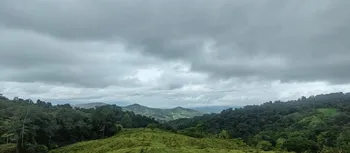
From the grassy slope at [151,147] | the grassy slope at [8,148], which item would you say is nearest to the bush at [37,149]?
the grassy slope at [151,147]

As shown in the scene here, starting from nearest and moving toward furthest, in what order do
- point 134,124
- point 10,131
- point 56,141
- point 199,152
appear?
1. point 199,152
2. point 10,131
3. point 56,141
4. point 134,124

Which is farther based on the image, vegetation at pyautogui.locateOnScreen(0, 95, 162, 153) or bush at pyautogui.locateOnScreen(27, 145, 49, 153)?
vegetation at pyautogui.locateOnScreen(0, 95, 162, 153)

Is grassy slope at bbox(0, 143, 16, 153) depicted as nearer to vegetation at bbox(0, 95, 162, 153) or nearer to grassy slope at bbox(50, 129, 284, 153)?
vegetation at bbox(0, 95, 162, 153)

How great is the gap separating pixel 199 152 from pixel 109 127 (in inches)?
2617

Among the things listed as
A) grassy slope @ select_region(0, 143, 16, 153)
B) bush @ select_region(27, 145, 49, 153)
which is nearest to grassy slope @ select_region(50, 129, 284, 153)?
bush @ select_region(27, 145, 49, 153)

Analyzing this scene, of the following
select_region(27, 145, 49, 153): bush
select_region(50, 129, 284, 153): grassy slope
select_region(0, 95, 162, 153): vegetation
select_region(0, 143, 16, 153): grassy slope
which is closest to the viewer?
select_region(50, 129, 284, 153): grassy slope

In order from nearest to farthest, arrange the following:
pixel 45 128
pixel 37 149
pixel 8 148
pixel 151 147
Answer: pixel 151 147 → pixel 8 148 → pixel 37 149 → pixel 45 128

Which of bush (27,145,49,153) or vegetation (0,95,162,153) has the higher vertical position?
vegetation (0,95,162,153)

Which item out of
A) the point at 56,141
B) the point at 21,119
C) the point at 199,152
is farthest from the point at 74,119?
the point at 199,152

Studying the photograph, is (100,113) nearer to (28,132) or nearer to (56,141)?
(56,141)

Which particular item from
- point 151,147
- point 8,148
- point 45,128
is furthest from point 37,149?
point 151,147

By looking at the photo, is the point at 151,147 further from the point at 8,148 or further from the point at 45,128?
the point at 45,128

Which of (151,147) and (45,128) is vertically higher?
(45,128)

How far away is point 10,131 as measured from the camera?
78.6 m
